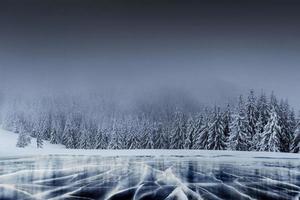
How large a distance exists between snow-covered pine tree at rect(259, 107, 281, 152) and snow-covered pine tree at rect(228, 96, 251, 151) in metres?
0.24

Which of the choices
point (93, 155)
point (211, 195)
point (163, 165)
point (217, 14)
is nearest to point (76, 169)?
point (93, 155)

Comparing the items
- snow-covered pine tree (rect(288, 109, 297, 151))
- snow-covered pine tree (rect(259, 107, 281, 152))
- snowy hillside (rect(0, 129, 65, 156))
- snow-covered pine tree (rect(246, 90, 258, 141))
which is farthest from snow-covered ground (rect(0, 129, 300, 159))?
snow-covered pine tree (rect(246, 90, 258, 141))

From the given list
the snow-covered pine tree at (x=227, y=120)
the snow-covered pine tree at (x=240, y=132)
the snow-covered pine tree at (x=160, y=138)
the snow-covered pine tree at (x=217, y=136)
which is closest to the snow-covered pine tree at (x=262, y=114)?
the snow-covered pine tree at (x=240, y=132)

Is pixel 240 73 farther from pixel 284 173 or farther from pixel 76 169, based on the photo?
pixel 76 169

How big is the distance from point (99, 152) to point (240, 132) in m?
2.30

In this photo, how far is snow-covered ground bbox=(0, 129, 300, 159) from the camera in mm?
8766

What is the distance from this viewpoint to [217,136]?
29.2ft

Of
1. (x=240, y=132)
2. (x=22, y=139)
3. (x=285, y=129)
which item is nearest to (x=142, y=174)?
(x=240, y=132)

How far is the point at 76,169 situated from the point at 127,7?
2856mm

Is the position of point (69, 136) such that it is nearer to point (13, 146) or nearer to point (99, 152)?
point (99, 152)

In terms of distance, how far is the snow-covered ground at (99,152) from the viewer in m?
8.77

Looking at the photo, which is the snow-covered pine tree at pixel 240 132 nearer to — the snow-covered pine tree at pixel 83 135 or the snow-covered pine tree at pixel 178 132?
the snow-covered pine tree at pixel 178 132

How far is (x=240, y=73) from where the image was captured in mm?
9047

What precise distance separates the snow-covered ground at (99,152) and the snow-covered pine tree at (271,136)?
0.34 feet
